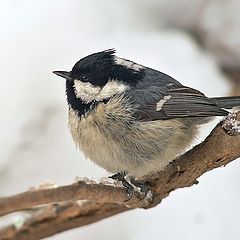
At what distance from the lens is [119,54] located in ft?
9.08

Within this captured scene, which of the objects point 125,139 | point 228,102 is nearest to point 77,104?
point 125,139

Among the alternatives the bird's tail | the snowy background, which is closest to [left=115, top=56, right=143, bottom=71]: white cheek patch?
the bird's tail

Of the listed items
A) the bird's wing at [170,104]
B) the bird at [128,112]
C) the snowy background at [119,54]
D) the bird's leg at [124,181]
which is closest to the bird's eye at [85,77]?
the bird at [128,112]

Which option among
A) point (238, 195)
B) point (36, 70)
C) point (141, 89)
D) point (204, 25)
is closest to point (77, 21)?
point (36, 70)

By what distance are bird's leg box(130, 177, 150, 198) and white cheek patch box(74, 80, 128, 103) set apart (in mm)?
275

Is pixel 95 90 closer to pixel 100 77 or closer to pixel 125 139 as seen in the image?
pixel 100 77

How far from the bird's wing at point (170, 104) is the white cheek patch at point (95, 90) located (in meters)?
0.07

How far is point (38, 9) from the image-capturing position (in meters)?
2.90

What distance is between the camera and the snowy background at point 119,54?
7.89ft

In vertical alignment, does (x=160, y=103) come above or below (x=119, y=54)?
below

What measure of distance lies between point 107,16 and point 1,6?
484mm

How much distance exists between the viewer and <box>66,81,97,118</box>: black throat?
1.63 meters

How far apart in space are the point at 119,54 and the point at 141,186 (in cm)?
112

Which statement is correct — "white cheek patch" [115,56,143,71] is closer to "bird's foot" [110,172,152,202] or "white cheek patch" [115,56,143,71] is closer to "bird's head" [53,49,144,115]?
"bird's head" [53,49,144,115]
